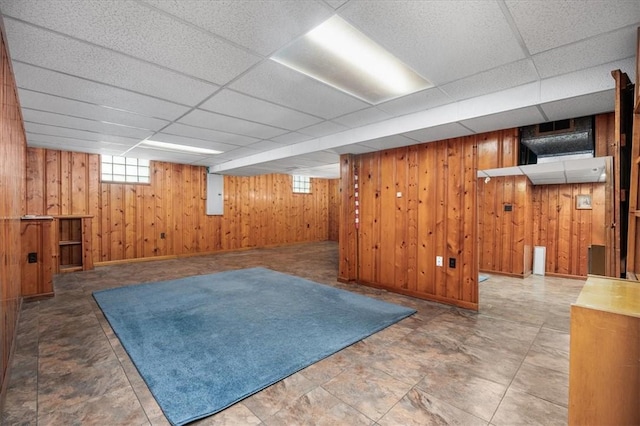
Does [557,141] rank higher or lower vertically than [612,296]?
higher

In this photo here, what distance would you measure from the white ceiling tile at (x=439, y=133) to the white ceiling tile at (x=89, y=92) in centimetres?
276

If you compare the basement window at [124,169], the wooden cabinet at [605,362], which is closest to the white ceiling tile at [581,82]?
the wooden cabinet at [605,362]

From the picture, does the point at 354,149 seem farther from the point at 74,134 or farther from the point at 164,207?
the point at 164,207

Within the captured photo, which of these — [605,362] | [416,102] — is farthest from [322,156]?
[605,362]

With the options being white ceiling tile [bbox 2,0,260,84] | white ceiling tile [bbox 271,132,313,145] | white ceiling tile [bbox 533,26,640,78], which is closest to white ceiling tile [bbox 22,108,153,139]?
white ceiling tile [bbox 271,132,313,145]

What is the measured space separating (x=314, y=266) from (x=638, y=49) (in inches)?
220

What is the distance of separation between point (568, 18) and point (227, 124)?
3.43 m

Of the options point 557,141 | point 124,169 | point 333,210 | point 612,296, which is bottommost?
point 612,296

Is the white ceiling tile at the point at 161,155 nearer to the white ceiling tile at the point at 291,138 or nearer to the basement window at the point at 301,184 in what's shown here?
the white ceiling tile at the point at 291,138

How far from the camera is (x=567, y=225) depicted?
565 cm

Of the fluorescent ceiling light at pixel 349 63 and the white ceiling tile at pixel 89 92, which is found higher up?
the fluorescent ceiling light at pixel 349 63

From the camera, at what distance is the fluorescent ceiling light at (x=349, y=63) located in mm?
1893

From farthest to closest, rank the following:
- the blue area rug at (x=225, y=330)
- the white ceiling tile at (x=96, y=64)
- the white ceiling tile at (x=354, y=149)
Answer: the white ceiling tile at (x=354, y=149) < the blue area rug at (x=225, y=330) < the white ceiling tile at (x=96, y=64)

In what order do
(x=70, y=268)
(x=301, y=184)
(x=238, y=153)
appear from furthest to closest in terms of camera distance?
1. (x=301, y=184)
2. (x=238, y=153)
3. (x=70, y=268)
